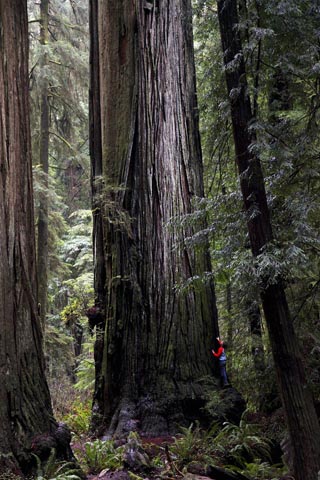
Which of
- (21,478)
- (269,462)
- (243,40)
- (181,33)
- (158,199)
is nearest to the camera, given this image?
(21,478)

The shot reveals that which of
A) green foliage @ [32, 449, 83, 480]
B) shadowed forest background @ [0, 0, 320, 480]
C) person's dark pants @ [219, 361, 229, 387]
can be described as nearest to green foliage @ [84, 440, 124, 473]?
shadowed forest background @ [0, 0, 320, 480]

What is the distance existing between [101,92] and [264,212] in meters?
4.60

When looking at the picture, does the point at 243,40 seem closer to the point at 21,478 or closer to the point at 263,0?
the point at 263,0

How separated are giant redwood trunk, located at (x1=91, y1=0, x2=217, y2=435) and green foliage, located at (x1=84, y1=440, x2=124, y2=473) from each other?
58 centimetres

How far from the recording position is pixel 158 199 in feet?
24.0

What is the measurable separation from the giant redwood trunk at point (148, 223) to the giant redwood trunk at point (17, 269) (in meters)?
2.12

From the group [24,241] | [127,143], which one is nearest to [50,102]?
[127,143]

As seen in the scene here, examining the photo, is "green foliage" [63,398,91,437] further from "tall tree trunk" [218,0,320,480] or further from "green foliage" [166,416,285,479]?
"tall tree trunk" [218,0,320,480]

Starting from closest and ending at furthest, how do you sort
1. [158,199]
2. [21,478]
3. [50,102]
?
[21,478] → [158,199] → [50,102]

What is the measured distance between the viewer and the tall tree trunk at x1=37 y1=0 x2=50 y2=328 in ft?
41.5

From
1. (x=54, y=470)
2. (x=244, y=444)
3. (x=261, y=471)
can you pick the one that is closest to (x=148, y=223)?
(x=244, y=444)

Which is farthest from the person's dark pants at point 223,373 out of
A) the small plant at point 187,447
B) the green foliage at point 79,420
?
the green foliage at point 79,420

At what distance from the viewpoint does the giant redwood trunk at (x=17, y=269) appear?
4371 millimetres

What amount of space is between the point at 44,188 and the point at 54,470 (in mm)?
8988
